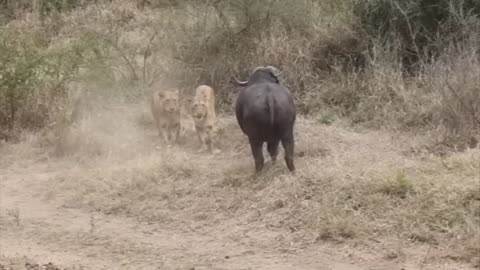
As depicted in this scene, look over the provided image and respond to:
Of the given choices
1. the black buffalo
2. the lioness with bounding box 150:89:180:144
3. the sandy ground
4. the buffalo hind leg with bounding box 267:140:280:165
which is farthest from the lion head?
the sandy ground

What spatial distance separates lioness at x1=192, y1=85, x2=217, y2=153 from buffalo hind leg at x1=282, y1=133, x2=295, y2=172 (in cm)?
191

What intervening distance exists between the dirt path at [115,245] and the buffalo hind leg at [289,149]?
1.45m

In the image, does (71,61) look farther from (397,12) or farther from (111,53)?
(397,12)

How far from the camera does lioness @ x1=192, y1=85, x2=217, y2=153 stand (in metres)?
10.3

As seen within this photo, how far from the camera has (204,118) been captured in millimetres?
10344

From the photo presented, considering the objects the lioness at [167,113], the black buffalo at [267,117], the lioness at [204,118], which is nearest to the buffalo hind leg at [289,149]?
the black buffalo at [267,117]

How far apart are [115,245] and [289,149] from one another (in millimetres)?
2188

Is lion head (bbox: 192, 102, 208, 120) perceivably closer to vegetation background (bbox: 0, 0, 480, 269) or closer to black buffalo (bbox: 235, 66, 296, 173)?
vegetation background (bbox: 0, 0, 480, 269)

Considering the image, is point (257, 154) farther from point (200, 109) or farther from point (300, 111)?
point (300, 111)

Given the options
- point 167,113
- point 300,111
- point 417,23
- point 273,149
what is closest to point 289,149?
point 273,149

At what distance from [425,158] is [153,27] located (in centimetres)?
773

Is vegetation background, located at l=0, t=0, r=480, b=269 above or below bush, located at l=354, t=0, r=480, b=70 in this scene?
below

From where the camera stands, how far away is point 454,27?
11.1 meters

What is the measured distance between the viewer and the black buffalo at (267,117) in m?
8.30
